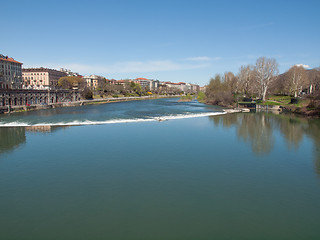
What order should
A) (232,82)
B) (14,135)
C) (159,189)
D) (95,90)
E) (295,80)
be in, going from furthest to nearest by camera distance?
1. (95,90)
2. (232,82)
3. (295,80)
4. (14,135)
5. (159,189)

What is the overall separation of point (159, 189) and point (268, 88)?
245 feet

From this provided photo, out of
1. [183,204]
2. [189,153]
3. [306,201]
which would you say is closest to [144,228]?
[183,204]

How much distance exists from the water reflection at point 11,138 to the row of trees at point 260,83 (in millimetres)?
58477

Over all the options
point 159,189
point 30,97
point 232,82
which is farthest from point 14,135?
point 232,82

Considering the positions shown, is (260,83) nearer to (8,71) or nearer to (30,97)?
(30,97)

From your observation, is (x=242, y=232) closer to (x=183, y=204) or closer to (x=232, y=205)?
(x=232, y=205)

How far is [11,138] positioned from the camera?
26500 millimetres

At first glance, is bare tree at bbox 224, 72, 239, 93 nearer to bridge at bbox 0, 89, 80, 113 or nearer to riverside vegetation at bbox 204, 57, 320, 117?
riverside vegetation at bbox 204, 57, 320, 117

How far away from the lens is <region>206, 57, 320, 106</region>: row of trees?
68.3 metres

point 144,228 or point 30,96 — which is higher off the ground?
point 30,96

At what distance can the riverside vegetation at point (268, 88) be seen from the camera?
55.4 meters

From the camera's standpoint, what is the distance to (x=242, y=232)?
353 inches

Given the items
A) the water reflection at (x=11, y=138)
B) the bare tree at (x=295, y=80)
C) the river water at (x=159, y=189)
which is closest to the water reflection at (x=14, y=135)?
the water reflection at (x=11, y=138)

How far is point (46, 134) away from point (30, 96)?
42.6 m
